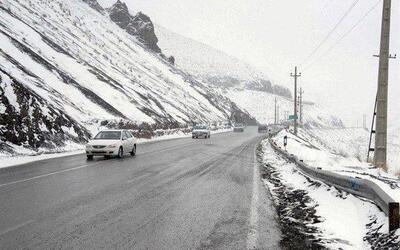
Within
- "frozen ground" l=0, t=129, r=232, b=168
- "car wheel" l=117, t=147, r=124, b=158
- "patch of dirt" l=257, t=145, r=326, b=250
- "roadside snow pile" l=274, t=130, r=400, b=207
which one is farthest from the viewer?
"car wheel" l=117, t=147, r=124, b=158

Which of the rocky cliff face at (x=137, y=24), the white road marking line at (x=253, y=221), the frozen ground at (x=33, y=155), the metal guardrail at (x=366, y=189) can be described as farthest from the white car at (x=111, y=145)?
the rocky cliff face at (x=137, y=24)

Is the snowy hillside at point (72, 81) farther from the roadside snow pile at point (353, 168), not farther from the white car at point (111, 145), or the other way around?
the roadside snow pile at point (353, 168)

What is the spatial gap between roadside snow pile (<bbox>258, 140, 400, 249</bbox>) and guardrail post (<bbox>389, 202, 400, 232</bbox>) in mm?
159

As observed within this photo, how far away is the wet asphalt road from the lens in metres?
6.21

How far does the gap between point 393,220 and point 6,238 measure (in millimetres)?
5262

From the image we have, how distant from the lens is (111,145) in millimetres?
20750

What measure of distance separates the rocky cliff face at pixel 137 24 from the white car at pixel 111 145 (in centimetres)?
8922

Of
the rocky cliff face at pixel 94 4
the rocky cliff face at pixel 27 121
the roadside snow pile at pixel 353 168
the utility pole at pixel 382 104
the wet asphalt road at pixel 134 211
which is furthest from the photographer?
the rocky cliff face at pixel 94 4

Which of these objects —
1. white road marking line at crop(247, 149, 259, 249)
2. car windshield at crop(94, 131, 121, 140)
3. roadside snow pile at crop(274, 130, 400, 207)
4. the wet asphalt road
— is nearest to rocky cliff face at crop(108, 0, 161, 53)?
car windshield at crop(94, 131, 121, 140)

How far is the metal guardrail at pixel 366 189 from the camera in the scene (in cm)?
613

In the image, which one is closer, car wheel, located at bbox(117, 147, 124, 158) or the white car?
the white car

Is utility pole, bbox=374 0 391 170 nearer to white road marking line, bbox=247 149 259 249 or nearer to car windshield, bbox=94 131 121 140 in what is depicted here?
white road marking line, bbox=247 149 259 249

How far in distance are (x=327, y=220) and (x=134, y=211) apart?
342cm

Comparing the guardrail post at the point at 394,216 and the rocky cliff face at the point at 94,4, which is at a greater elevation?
the rocky cliff face at the point at 94,4
